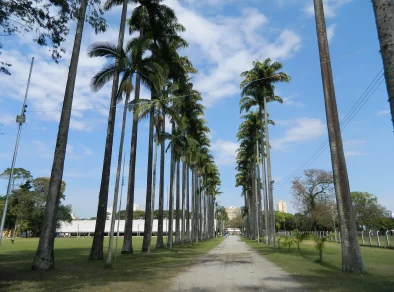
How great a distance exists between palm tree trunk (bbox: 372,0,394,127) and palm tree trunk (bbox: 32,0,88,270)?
1184 cm

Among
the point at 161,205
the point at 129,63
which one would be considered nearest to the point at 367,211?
the point at 161,205

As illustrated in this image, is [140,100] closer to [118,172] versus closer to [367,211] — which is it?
[118,172]

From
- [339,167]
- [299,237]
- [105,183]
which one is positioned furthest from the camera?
[299,237]

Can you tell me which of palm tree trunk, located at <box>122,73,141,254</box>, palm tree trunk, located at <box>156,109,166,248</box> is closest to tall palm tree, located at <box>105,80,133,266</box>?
palm tree trunk, located at <box>122,73,141,254</box>

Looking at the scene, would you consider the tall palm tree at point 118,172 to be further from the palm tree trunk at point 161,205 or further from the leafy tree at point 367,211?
the leafy tree at point 367,211

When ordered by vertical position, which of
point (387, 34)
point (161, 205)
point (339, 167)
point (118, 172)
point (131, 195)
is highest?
point (387, 34)

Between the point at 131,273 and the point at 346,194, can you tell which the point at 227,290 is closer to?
the point at 131,273

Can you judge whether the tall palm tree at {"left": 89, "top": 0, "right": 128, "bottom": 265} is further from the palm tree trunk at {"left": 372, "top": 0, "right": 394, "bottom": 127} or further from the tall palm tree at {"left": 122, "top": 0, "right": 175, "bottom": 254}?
the palm tree trunk at {"left": 372, "top": 0, "right": 394, "bottom": 127}

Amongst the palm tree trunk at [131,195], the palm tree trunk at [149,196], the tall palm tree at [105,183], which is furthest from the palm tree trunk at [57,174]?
the palm tree trunk at [149,196]

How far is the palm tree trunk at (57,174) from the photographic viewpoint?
12.0 meters

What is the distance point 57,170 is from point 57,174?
0.17m

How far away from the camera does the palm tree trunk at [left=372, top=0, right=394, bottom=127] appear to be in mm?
6441

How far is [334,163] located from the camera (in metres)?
12.2

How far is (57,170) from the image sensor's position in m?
12.9
